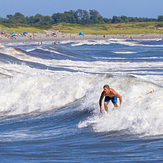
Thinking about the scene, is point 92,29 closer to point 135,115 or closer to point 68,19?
point 68,19

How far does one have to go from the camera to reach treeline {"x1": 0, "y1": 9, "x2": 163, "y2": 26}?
483ft

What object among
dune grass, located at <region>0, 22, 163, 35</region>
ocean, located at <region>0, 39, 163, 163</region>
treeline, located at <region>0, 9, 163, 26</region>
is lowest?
ocean, located at <region>0, 39, 163, 163</region>

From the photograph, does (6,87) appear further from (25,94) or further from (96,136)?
(96,136)

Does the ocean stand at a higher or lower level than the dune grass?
lower

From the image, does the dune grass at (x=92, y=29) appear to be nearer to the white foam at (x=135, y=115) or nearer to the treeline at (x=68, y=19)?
the treeline at (x=68, y=19)

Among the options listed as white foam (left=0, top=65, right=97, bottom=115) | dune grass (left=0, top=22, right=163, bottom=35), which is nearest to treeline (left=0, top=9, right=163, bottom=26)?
dune grass (left=0, top=22, right=163, bottom=35)

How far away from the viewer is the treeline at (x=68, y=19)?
14712 cm

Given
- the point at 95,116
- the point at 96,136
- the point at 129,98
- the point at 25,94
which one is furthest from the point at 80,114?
the point at 25,94

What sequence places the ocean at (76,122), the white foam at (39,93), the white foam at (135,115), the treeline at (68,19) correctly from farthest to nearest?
the treeline at (68,19)
the white foam at (39,93)
the white foam at (135,115)
the ocean at (76,122)

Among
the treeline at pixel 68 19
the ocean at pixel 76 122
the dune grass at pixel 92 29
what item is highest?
the treeline at pixel 68 19

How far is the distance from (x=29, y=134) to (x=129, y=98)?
12.8ft

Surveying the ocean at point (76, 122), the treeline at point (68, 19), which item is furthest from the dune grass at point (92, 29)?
the ocean at point (76, 122)

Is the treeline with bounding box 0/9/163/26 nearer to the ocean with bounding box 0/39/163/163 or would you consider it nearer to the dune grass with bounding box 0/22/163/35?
the dune grass with bounding box 0/22/163/35

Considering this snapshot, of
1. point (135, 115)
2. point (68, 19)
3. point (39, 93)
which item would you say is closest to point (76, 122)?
point (135, 115)
